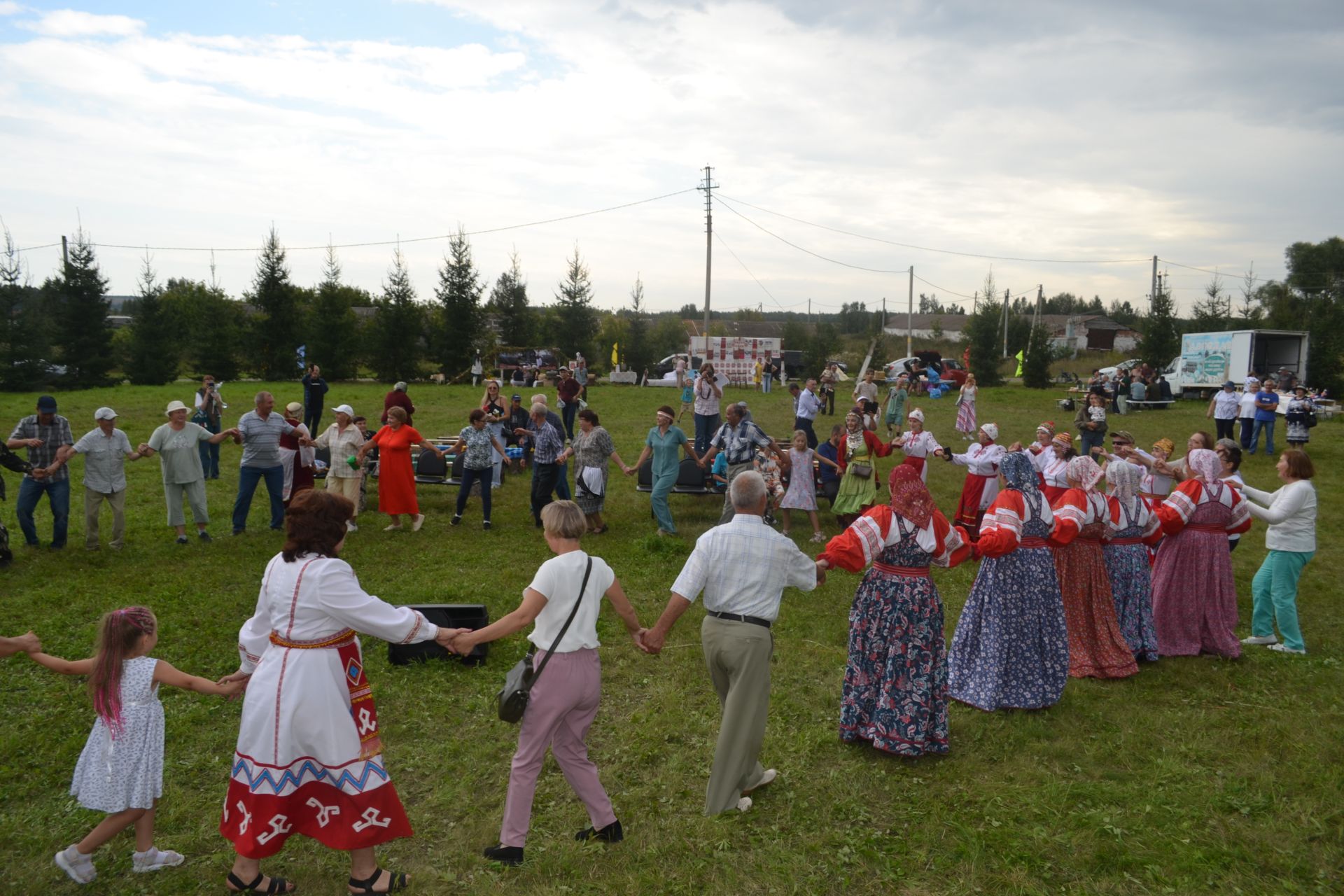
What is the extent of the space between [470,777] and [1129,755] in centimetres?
446

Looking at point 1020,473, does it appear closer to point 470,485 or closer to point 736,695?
point 736,695

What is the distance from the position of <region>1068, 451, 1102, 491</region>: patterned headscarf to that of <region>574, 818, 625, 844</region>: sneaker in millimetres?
4532

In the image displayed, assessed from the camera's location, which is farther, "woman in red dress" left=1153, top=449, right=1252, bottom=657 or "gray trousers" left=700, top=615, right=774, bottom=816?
"woman in red dress" left=1153, top=449, right=1252, bottom=657

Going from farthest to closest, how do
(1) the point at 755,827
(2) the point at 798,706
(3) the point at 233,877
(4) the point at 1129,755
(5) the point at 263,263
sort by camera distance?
(5) the point at 263,263 < (2) the point at 798,706 < (4) the point at 1129,755 < (1) the point at 755,827 < (3) the point at 233,877

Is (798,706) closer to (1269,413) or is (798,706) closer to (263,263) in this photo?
(1269,413)

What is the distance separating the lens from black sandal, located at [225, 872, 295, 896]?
13.1ft

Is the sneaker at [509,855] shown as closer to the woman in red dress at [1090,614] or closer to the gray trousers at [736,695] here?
the gray trousers at [736,695]

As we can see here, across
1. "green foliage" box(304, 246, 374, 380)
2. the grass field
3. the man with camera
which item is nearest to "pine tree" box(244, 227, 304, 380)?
"green foliage" box(304, 246, 374, 380)

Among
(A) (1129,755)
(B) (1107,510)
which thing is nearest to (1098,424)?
(B) (1107,510)

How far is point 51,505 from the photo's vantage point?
10086 millimetres

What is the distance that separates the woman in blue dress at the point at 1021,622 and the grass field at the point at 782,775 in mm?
196

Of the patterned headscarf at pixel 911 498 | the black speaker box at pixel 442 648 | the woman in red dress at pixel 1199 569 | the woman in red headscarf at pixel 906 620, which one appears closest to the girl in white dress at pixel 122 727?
the black speaker box at pixel 442 648

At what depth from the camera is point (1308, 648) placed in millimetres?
7805

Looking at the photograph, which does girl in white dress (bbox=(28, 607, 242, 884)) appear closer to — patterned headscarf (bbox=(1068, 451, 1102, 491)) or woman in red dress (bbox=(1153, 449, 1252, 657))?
patterned headscarf (bbox=(1068, 451, 1102, 491))
